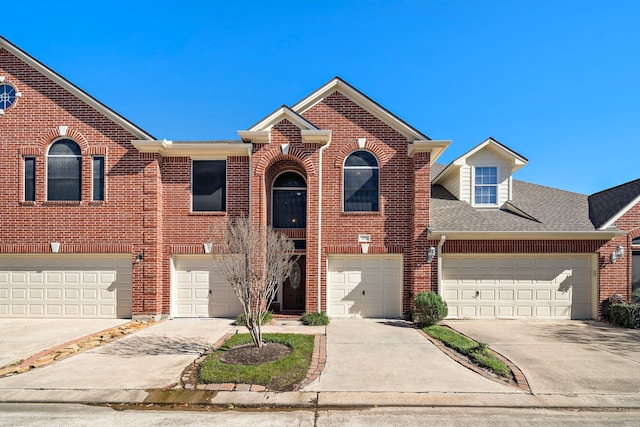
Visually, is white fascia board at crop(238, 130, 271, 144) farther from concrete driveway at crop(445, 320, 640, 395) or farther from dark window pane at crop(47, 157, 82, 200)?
concrete driveway at crop(445, 320, 640, 395)

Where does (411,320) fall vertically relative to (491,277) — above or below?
below

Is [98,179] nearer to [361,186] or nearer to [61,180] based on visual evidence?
[61,180]

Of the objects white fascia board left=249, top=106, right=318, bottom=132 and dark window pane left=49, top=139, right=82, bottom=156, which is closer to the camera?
white fascia board left=249, top=106, right=318, bottom=132

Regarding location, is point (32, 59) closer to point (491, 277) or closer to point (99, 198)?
point (99, 198)

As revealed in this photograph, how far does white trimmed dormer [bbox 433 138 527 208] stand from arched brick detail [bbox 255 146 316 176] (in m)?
5.90

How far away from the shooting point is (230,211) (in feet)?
36.9

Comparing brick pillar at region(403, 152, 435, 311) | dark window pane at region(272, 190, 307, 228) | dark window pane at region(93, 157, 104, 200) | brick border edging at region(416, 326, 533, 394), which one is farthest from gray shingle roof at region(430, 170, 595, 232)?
dark window pane at region(93, 157, 104, 200)

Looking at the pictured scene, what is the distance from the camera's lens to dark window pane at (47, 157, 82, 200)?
11.0 m

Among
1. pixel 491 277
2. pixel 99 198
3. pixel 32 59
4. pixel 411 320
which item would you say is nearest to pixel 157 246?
pixel 99 198

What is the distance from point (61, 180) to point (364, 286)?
11.2 meters

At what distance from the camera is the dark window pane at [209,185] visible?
37.1 ft

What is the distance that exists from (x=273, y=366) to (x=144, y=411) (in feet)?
7.56

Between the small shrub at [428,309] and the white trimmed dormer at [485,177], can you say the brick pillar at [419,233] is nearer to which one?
the small shrub at [428,309]

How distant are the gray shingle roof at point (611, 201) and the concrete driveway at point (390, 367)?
818cm
